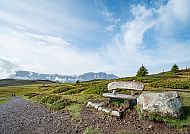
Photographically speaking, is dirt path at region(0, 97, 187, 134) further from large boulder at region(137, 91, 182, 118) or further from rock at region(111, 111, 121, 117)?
large boulder at region(137, 91, 182, 118)

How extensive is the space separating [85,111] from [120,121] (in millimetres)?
4312

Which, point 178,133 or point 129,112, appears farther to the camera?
point 129,112

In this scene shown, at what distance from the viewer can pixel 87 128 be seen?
16.0m

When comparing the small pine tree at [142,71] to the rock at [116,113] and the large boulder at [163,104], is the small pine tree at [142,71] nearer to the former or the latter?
the rock at [116,113]

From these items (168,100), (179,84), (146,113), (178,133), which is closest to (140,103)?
(146,113)

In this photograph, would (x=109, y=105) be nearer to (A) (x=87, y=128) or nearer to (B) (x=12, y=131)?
(A) (x=87, y=128)

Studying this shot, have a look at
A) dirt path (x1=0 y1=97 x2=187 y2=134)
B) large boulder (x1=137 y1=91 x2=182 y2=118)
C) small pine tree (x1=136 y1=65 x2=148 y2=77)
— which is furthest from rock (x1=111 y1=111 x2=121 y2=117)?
small pine tree (x1=136 y1=65 x2=148 y2=77)

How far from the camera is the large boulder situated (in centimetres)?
1539

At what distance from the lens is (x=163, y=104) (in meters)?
15.7

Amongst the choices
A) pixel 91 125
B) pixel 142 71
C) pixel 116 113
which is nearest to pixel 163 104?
pixel 116 113

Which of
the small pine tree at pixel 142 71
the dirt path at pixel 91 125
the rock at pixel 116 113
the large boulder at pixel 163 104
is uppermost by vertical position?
the small pine tree at pixel 142 71

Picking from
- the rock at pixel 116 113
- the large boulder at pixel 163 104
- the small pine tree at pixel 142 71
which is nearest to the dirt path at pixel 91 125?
the rock at pixel 116 113

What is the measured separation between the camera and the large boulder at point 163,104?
15391 millimetres

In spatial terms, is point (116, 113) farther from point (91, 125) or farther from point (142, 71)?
point (142, 71)
